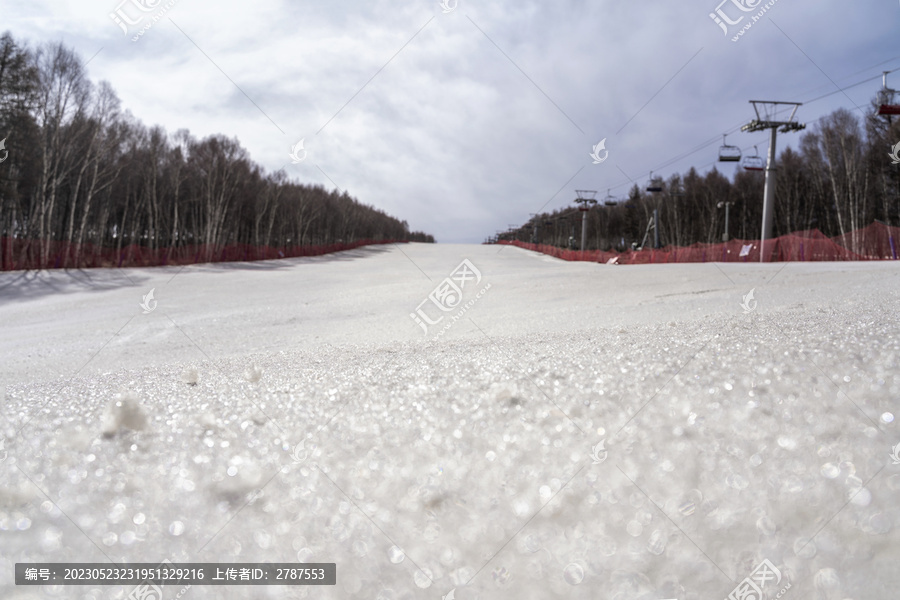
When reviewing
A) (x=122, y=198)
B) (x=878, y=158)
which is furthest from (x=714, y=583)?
(x=122, y=198)

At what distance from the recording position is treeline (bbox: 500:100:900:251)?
38.9 metres

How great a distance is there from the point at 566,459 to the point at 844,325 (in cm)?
329

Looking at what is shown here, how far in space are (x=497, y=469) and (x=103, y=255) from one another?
115 ft

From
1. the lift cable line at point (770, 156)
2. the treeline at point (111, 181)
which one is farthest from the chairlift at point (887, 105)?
the treeline at point (111, 181)

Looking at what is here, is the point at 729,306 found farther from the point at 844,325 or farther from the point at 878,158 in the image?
the point at 878,158

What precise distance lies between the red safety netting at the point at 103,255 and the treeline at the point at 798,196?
1286 inches

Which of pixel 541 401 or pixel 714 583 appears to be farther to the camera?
pixel 541 401

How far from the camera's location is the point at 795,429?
254 centimetres

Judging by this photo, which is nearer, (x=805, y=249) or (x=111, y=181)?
(x=805, y=249)

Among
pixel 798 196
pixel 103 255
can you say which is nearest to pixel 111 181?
pixel 103 255

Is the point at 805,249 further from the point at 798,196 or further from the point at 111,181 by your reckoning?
the point at 111,181

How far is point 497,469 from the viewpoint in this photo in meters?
2.40

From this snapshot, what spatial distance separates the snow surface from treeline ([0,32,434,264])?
23.7 m

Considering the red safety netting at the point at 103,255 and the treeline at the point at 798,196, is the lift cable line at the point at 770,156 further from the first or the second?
the red safety netting at the point at 103,255
